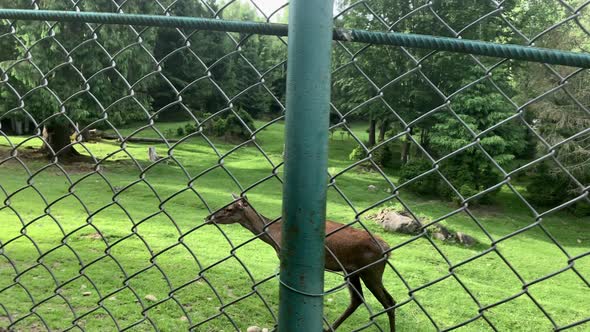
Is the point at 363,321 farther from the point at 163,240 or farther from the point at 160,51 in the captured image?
the point at 160,51

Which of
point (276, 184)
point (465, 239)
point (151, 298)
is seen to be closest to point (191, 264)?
point (151, 298)

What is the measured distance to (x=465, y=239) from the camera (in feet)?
29.7

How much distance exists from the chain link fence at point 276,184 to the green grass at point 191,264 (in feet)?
0.10

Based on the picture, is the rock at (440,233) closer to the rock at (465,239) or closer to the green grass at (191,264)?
the rock at (465,239)

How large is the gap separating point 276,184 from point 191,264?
24.5 feet

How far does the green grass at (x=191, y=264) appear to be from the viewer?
3340 mm

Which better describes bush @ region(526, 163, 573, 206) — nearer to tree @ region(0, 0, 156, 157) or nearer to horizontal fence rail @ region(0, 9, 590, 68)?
tree @ region(0, 0, 156, 157)

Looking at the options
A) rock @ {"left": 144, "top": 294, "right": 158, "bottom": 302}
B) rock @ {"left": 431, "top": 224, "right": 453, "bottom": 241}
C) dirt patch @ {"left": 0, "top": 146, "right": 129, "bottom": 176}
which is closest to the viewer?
rock @ {"left": 144, "top": 294, "right": 158, "bottom": 302}

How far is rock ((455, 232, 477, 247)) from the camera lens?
29.6ft

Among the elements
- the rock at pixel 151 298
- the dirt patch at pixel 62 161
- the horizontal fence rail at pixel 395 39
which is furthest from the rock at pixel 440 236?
the dirt patch at pixel 62 161

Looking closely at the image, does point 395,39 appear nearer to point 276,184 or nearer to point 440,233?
point 440,233

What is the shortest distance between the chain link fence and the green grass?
0.03m

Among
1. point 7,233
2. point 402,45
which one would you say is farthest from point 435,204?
point 402,45

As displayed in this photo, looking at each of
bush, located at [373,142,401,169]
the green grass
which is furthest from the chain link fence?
bush, located at [373,142,401,169]
